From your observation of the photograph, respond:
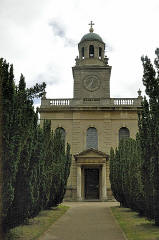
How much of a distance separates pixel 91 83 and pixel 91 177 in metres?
11.5

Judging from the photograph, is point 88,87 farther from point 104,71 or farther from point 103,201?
point 103,201

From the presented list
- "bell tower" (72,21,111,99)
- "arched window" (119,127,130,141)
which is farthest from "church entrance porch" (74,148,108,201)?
"bell tower" (72,21,111,99)

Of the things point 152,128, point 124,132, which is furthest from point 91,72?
point 152,128

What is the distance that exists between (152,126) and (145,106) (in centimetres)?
114

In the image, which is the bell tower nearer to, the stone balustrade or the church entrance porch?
the stone balustrade

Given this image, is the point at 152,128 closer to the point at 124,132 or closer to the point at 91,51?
the point at 124,132

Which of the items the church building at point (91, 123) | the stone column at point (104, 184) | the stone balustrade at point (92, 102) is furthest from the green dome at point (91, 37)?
the stone column at point (104, 184)

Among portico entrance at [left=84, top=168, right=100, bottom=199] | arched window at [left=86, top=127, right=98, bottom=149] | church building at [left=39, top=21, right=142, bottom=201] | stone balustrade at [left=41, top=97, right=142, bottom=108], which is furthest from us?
stone balustrade at [left=41, top=97, right=142, bottom=108]

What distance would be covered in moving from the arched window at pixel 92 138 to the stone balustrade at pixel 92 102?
3.07 meters

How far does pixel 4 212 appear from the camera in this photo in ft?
28.9

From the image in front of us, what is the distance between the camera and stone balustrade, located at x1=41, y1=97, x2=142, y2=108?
117ft

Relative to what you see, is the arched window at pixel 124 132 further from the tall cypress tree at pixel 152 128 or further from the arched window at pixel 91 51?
the tall cypress tree at pixel 152 128

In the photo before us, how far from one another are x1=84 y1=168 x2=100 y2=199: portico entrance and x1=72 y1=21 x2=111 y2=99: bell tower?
29.7ft

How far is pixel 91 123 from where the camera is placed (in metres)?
35.2
